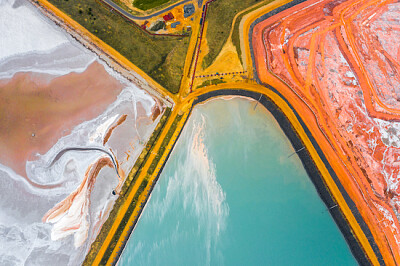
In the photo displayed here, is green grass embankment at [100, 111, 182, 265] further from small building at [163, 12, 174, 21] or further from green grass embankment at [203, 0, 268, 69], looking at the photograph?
small building at [163, 12, 174, 21]

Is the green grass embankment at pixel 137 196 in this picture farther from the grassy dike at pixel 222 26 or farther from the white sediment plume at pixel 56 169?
the grassy dike at pixel 222 26

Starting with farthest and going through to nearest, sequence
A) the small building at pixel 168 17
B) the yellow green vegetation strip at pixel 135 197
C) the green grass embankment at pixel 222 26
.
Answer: the small building at pixel 168 17
the green grass embankment at pixel 222 26
the yellow green vegetation strip at pixel 135 197

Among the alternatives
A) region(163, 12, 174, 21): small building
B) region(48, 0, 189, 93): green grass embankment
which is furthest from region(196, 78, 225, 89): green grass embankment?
region(163, 12, 174, 21): small building

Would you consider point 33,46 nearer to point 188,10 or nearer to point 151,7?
point 151,7

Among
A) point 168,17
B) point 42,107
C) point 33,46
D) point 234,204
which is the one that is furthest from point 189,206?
point 33,46

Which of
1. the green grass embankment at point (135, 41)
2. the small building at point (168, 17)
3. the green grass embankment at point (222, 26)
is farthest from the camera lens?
the small building at point (168, 17)

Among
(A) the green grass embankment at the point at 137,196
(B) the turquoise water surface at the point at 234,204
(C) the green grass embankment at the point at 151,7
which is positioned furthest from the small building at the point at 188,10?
(A) the green grass embankment at the point at 137,196

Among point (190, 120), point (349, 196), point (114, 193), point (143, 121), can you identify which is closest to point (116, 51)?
point (143, 121)
